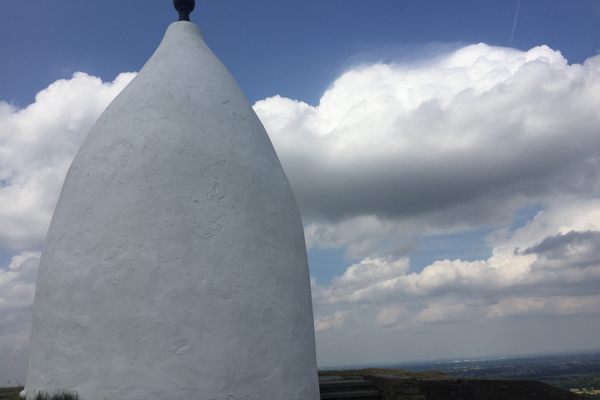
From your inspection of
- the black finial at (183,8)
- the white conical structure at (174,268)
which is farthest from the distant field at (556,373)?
the black finial at (183,8)

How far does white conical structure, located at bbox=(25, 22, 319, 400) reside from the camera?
498cm

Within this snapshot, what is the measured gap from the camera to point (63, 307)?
5336 millimetres

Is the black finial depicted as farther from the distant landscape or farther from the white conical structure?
the distant landscape

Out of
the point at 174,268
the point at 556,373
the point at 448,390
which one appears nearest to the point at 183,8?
the point at 174,268

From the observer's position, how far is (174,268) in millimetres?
5164

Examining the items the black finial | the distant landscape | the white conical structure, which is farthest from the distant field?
the black finial

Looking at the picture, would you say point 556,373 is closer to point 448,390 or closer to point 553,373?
point 553,373

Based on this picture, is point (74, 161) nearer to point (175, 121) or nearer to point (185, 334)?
point (175, 121)

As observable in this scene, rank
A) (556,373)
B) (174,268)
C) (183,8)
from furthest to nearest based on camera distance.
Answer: (556,373) → (183,8) → (174,268)

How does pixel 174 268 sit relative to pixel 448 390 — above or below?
above

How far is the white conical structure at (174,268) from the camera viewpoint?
4.98m

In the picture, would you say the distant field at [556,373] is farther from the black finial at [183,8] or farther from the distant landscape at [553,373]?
the black finial at [183,8]

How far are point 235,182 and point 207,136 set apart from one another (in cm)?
67

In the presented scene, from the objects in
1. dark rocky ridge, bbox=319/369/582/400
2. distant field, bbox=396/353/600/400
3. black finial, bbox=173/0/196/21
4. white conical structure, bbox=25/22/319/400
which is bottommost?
distant field, bbox=396/353/600/400
